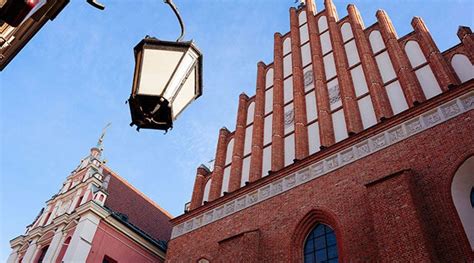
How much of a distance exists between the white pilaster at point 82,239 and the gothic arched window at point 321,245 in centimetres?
760

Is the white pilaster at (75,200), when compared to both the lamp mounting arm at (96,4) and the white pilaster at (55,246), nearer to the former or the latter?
the white pilaster at (55,246)

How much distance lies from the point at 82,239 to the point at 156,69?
39.0 feet

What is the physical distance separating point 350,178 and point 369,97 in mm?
2710

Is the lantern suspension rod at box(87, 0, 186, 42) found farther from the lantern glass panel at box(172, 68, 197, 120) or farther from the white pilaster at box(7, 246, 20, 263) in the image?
the white pilaster at box(7, 246, 20, 263)

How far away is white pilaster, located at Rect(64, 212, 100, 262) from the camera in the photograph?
12992mm

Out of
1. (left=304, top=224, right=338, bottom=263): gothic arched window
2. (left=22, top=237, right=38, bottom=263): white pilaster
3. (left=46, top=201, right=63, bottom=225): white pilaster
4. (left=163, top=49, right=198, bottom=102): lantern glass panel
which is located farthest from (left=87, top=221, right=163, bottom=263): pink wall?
(left=163, top=49, right=198, bottom=102): lantern glass panel

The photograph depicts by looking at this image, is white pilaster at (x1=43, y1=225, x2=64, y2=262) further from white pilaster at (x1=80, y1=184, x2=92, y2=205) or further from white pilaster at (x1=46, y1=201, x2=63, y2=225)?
white pilaster at (x1=46, y1=201, x2=63, y2=225)

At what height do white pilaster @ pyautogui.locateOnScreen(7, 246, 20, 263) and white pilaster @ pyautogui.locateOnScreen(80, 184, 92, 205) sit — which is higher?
white pilaster @ pyautogui.locateOnScreen(80, 184, 92, 205)

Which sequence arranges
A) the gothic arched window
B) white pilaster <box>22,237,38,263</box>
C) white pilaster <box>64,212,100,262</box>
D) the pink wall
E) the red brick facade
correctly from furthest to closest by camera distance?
white pilaster <box>22,237,38,263</box> → the pink wall → white pilaster <box>64,212,100,262</box> → the gothic arched window → the red brick facade

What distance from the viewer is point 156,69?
9.98 ft

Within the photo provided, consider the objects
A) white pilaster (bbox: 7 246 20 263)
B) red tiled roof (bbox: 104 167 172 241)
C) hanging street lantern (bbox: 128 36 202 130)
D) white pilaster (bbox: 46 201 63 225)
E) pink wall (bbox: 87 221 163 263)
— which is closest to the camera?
hanging street lantern (bbox: 128 36 202 130)

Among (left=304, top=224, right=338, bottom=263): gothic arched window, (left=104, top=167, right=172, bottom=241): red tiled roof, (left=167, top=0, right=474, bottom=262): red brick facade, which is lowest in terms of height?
(left=304, top=224, right=338, bottom=263): gothic arched window

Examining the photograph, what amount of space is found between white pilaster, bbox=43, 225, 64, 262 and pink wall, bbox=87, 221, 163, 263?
1201 mm

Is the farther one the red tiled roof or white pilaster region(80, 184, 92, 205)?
the red tiled roof
